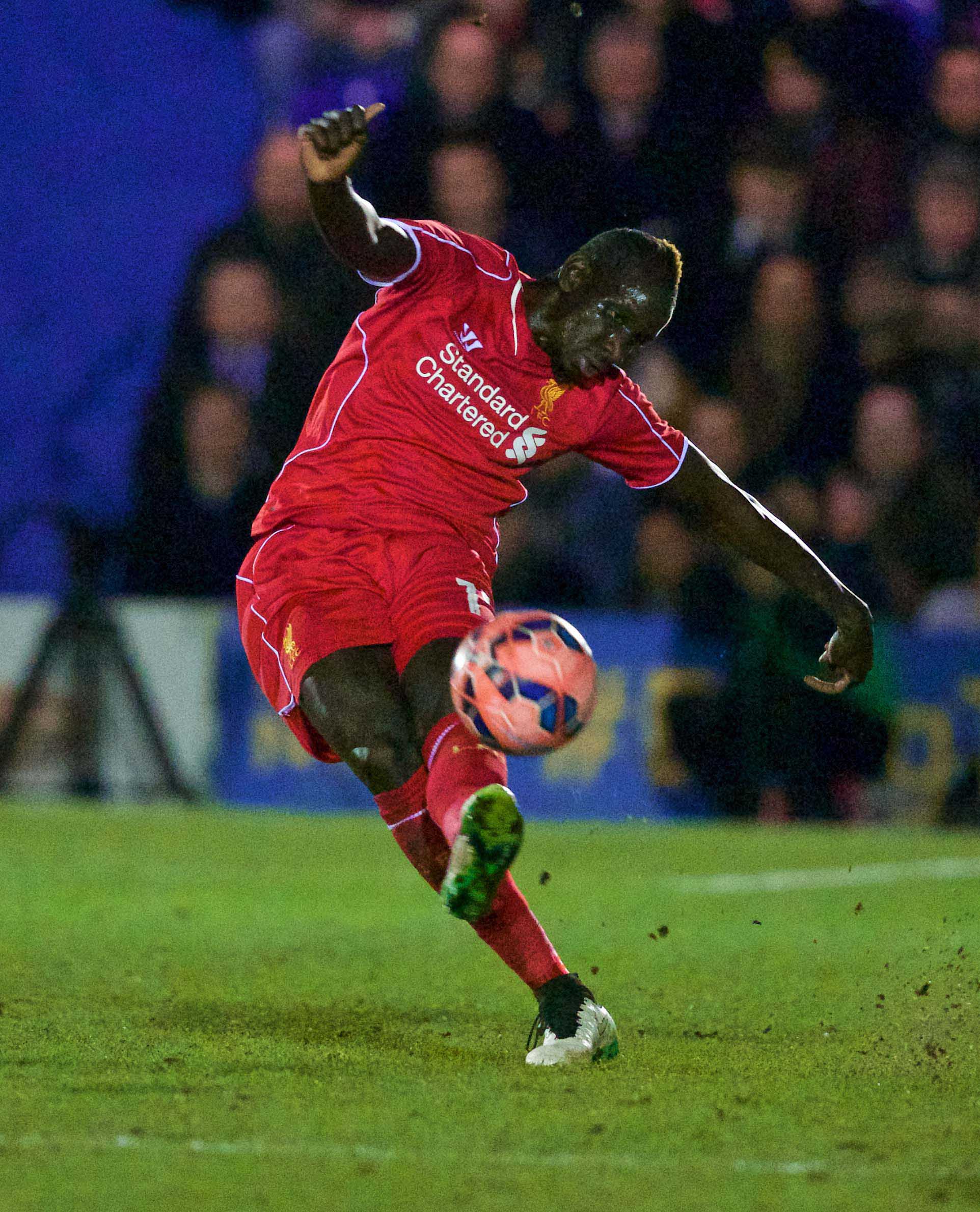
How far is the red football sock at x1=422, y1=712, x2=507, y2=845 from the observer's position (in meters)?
3.78

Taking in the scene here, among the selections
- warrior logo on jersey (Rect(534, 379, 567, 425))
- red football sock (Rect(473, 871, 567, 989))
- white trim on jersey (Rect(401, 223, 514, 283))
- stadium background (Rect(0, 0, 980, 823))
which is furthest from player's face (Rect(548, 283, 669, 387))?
stadium background (Rect(0, 0, 980, 823))

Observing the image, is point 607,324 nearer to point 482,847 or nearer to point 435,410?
point 435,410

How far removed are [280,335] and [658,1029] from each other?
22.4ft

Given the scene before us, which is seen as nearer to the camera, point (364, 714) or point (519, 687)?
point (519, 687)

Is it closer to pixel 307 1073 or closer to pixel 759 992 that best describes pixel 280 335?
pixel 759 992

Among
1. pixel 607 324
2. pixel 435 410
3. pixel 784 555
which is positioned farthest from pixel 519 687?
pixel 784 555

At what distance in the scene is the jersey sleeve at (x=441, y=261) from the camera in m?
4.23

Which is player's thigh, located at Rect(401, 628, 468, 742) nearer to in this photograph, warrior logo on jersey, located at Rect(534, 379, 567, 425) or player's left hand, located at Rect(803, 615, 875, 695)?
warrior logo on jersey, located at Rect(534, 379, 567, 425)

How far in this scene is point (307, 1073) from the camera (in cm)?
371

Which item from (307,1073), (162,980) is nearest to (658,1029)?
(307,1073)

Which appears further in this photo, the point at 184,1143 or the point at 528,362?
the point at 528,362

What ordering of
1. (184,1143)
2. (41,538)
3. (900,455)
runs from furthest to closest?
(41,538) → (900,455) → (184,1143)

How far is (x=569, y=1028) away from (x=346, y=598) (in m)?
1.11

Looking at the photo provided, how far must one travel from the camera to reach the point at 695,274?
10484 millimetres
